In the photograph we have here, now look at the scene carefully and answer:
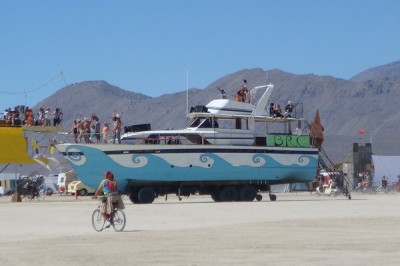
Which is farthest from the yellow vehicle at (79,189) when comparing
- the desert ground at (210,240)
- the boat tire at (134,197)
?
the desert ground at (210,240)

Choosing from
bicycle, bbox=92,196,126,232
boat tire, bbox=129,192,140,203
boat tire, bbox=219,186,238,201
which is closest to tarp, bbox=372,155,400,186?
boat tire, bbox=219,186,238,201

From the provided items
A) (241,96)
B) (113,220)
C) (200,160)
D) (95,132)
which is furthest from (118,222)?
(241,96)

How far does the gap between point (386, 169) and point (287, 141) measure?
30919mm

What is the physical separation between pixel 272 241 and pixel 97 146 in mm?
24255

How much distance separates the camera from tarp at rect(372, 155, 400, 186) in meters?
77.2

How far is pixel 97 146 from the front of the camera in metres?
45.3

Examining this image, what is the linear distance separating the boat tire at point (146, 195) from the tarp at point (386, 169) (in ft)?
110

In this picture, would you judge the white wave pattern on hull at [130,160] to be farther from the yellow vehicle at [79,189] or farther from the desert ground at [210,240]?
the yellow vehicle at [79,189]

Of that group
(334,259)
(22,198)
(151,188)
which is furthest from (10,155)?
(334,259)

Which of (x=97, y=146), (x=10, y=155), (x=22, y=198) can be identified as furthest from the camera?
(x=22, y=198)

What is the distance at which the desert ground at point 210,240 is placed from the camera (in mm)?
18375

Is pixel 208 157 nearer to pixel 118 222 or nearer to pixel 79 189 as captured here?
pixel 118 222

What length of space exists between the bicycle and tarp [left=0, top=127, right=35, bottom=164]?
86.5ft

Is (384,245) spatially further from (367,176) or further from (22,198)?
(367,176)
